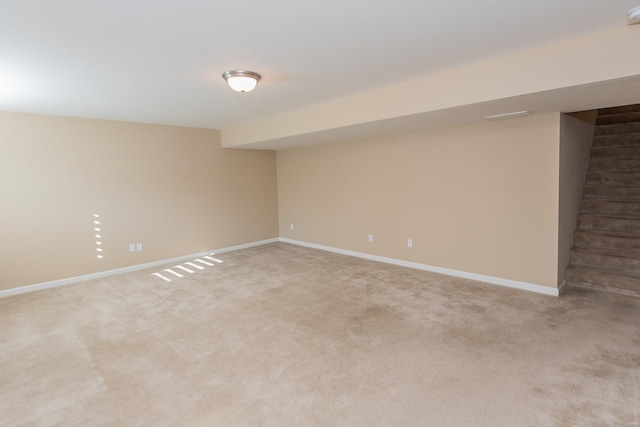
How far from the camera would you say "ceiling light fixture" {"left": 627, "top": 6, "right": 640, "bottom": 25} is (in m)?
1.88

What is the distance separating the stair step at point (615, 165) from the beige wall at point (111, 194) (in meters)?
5.43

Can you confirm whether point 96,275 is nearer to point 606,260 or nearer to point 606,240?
point 606,260

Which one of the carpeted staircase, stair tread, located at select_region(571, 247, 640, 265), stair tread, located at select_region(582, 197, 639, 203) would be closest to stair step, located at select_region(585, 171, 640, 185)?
the carpeted staircase

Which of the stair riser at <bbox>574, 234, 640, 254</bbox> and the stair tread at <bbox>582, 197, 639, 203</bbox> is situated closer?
the stair riser at <bbox>574, 234, 640, 254</bbox>

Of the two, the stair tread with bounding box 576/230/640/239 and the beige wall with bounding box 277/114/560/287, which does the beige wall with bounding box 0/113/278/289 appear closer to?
the beige wall with bounding box 277/114/560/287

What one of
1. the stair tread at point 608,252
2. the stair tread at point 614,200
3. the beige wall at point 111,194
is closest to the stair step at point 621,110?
the stair tread at point 614,200

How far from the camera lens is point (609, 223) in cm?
401

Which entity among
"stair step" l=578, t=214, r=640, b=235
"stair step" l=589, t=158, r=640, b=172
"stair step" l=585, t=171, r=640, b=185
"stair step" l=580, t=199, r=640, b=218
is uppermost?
"stair step" l=589, t=158, r=640, b=172

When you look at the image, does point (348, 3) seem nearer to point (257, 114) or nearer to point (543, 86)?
point (543, 86)

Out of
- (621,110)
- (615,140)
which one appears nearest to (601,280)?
(615,140)

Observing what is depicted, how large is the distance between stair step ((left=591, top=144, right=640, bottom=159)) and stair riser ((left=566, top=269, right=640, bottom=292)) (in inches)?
74.3

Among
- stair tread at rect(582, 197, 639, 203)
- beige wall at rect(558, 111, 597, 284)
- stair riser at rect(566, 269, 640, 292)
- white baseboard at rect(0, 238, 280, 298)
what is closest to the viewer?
stair riser at rect(566, 269, 640, 292)

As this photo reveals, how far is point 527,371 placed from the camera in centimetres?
230

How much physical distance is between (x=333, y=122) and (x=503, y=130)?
1.96 metres
